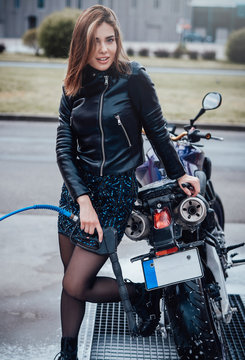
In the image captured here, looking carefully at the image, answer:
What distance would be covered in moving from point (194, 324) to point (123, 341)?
2.87 ft

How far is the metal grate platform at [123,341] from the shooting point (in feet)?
9.57

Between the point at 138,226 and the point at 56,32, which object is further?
the point at 56,32

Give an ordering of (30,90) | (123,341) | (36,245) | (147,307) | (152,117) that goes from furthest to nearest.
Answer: (30,90) → (36,245) → (123,341) → (147,307) → (152,117)

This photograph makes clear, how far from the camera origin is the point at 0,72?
18797 millimetres

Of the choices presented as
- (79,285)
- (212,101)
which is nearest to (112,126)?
(79,285)

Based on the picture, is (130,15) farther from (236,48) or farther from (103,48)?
(103,48)

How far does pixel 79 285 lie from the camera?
2387 millimetres

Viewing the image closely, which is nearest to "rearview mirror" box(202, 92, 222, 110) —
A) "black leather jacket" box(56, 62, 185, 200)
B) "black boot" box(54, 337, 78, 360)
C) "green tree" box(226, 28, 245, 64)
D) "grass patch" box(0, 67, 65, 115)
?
"black leather jacket" box(56, 62, 185, 200)

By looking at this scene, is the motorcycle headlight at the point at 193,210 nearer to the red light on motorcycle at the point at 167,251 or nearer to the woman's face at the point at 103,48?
the red light on motorcycle at the point at 167,251

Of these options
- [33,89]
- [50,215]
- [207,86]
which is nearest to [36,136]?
[50,215]

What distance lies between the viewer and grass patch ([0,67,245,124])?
461 inches

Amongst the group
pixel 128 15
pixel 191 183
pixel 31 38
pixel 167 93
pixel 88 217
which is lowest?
pixel 167 93

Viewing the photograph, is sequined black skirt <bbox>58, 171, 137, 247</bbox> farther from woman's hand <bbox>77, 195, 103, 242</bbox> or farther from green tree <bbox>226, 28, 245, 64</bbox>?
green tree <bbox>226, 28, 245, 64</bbox>

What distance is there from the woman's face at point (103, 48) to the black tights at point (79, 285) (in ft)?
2.88
